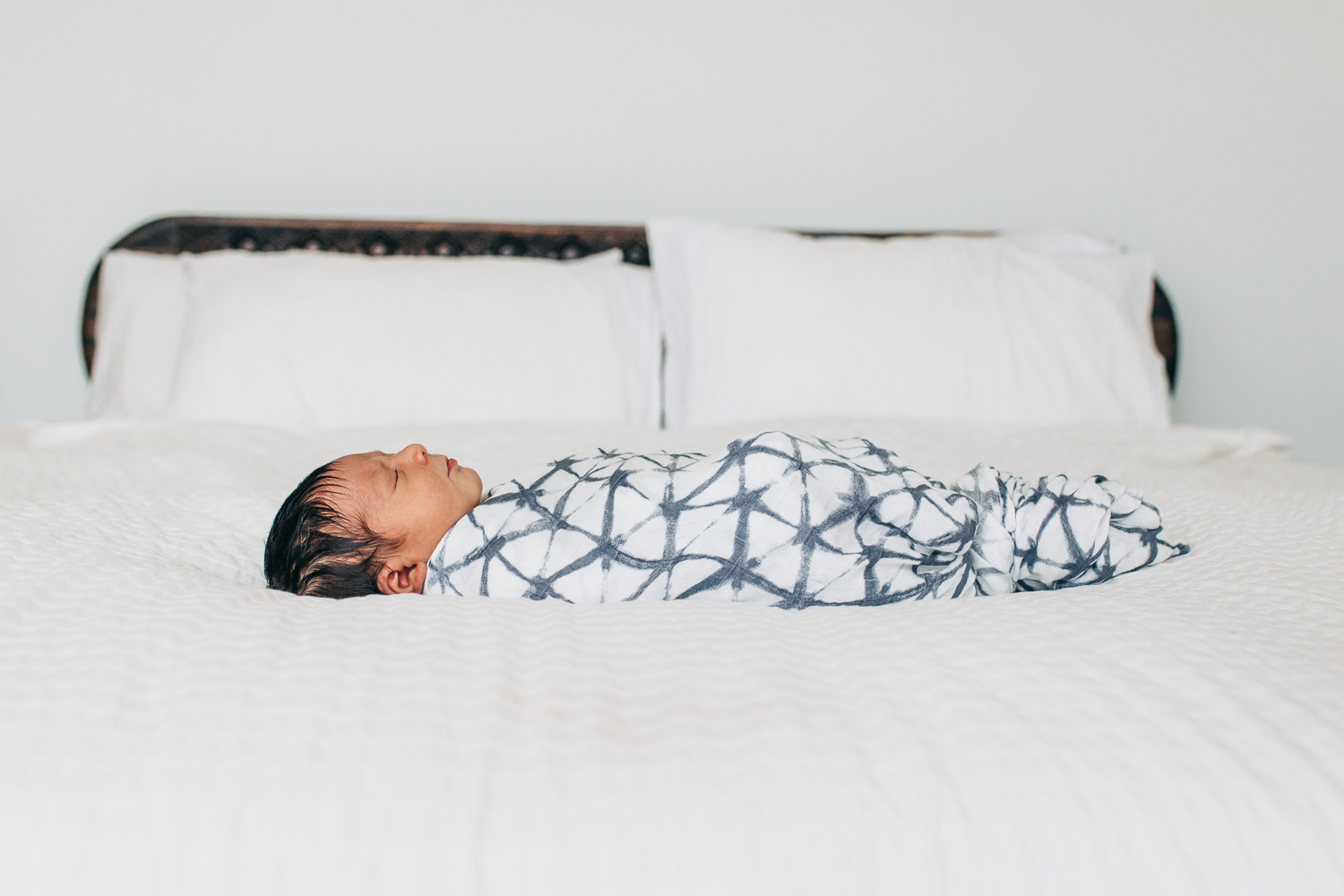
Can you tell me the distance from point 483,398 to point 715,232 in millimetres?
526

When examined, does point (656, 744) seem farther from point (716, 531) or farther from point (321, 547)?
point (321, 547)

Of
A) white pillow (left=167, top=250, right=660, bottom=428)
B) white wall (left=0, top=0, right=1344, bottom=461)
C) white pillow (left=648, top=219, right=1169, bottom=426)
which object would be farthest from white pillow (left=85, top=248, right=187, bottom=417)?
white pillow (left=648, top=219, right=1169, bottom=426)

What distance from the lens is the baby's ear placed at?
86 centimetres

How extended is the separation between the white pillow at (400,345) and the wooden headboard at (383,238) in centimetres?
16

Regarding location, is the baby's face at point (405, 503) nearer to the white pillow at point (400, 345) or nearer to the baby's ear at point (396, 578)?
the baby's ear at point (396, 578)

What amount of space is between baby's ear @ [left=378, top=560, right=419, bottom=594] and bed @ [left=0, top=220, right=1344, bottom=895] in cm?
16

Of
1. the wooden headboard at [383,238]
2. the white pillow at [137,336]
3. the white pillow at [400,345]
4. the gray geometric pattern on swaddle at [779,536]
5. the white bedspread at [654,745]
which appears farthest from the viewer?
the wooden headboard at [383,238]

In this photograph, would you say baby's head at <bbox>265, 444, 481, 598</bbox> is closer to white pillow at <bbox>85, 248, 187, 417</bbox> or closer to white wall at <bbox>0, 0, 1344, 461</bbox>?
white pillow at <bbox>85, 248, 187, 417</bbox>

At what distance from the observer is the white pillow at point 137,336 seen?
159cm

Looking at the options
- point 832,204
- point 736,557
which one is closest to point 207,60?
point 832,204

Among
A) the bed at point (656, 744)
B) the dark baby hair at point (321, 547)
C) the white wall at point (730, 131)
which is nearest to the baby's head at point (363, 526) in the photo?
the dark baby hair at point (321, 547)

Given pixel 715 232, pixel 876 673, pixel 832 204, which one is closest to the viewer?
pixel 876 673

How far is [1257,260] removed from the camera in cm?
208

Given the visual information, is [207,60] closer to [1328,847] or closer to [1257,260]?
[1328,847]
